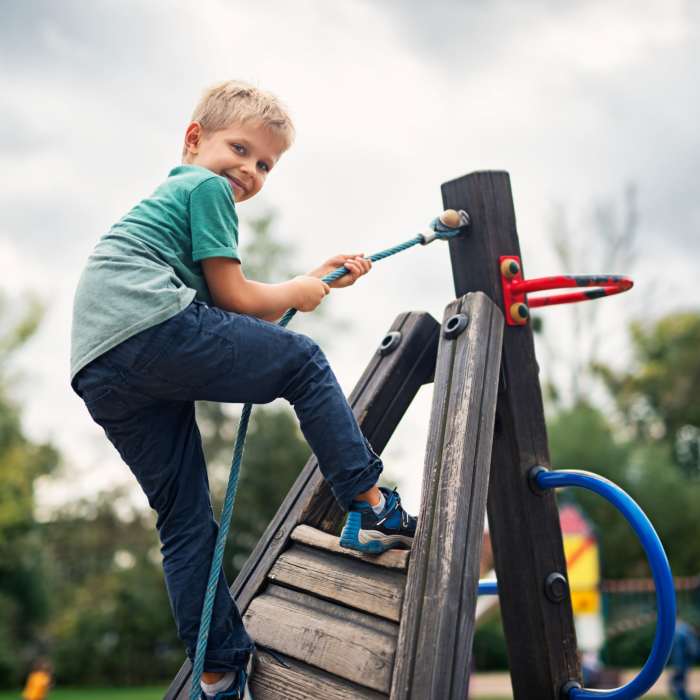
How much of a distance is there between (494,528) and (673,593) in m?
0.49

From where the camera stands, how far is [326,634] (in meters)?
1.90

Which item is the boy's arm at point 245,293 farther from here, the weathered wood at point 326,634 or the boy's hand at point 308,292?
the weathered wood at point 326,634

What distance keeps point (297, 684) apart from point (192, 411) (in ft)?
2.17

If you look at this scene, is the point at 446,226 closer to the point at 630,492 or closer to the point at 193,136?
the point at 193,136

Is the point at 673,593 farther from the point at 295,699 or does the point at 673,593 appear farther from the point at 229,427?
the point at 229,427

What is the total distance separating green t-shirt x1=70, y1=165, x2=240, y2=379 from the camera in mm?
1728

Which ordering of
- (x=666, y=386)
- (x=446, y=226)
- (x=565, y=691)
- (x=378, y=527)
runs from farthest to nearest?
1. (x=666, y=386)
2. (x=446, y=226)
3. (x=565, y=691)
4. (x=378, y=527)

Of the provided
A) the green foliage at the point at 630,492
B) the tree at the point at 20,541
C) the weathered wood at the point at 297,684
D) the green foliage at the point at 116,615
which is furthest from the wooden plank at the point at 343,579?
the tree at the point at 20,541

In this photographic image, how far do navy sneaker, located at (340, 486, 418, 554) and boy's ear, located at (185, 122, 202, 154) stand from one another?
0.94 metres

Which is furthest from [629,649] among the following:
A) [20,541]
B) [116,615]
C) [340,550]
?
[340,550]

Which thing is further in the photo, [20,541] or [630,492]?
[20,541]

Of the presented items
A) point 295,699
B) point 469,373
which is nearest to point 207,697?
point 295,699

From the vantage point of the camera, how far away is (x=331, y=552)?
6.86ft

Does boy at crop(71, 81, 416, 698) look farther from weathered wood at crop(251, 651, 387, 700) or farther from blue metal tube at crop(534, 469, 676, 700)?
blue metal tube at crop(534, 469, 676, 700)
